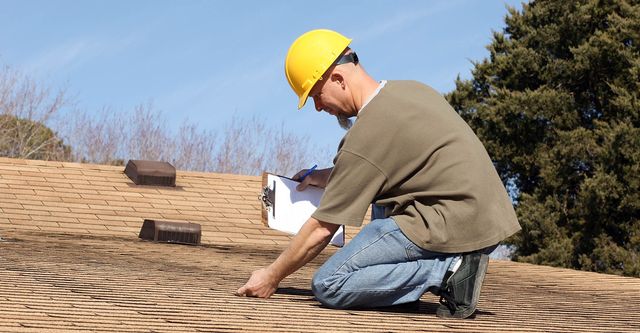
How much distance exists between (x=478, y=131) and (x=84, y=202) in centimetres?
1199

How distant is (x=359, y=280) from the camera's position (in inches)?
157

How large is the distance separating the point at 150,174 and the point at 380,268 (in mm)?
7469

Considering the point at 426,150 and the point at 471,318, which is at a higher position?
the point at 426,150

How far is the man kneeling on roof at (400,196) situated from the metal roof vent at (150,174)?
23.4 feet

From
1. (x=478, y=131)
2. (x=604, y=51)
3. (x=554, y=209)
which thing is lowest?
(x=554, y=209)

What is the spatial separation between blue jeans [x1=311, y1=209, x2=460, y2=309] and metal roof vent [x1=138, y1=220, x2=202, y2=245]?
443cm

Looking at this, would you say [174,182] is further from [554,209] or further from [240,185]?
[554,209]

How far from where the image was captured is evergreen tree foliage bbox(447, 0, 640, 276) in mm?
18328

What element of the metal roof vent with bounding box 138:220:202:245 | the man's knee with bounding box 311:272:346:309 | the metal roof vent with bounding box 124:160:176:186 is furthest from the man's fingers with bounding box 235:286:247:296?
the metal roof vent with bounding box 124:160:176:186

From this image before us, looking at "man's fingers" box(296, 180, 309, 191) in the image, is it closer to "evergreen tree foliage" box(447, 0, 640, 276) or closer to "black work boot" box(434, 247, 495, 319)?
"black work boot" box(434, 247, 495, 319)

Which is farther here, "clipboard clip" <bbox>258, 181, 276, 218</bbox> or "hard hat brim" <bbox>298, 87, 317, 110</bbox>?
"clipboard clip" <bbox>258, 181, 276, 218</bbox>

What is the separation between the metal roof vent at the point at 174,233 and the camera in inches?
328

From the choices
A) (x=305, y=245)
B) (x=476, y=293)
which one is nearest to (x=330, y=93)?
(x=305, y=245)

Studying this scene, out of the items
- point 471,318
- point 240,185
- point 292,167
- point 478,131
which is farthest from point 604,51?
point 471,318
